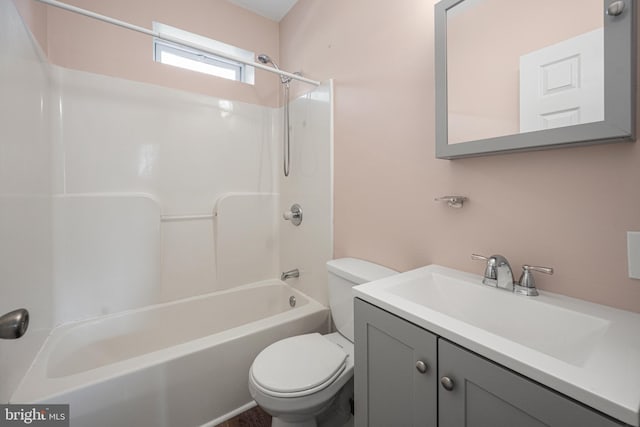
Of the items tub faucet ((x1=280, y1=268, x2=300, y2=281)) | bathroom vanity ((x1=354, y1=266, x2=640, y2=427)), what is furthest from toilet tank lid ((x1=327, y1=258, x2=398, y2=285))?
tub faucet ((x1=280, y1=268, x2=300, y2=281))

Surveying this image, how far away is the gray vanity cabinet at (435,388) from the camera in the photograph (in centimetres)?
50

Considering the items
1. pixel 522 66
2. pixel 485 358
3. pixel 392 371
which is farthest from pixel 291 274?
pixel 522 66

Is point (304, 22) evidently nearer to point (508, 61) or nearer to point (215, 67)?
point (215, 67)

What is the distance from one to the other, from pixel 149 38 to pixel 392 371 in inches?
94.5

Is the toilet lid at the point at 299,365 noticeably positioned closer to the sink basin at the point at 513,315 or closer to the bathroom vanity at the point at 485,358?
the bathroom vanity at the point at 485,358

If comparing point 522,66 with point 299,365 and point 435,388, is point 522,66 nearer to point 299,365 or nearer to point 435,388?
point 435,388

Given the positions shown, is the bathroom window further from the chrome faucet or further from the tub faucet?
the chrome faucet

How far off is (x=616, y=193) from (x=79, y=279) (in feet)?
8.25

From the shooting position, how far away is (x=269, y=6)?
2133 millimetres

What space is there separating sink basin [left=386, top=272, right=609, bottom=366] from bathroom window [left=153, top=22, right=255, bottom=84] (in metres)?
2.10

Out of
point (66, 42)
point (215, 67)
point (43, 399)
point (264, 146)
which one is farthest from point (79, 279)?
point (215, 67)

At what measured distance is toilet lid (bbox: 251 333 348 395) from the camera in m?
1.06

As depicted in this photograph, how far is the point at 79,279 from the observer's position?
63.8 inches

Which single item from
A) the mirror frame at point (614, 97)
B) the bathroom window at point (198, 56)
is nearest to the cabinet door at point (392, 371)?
the mirror frame at point (614, 97)
